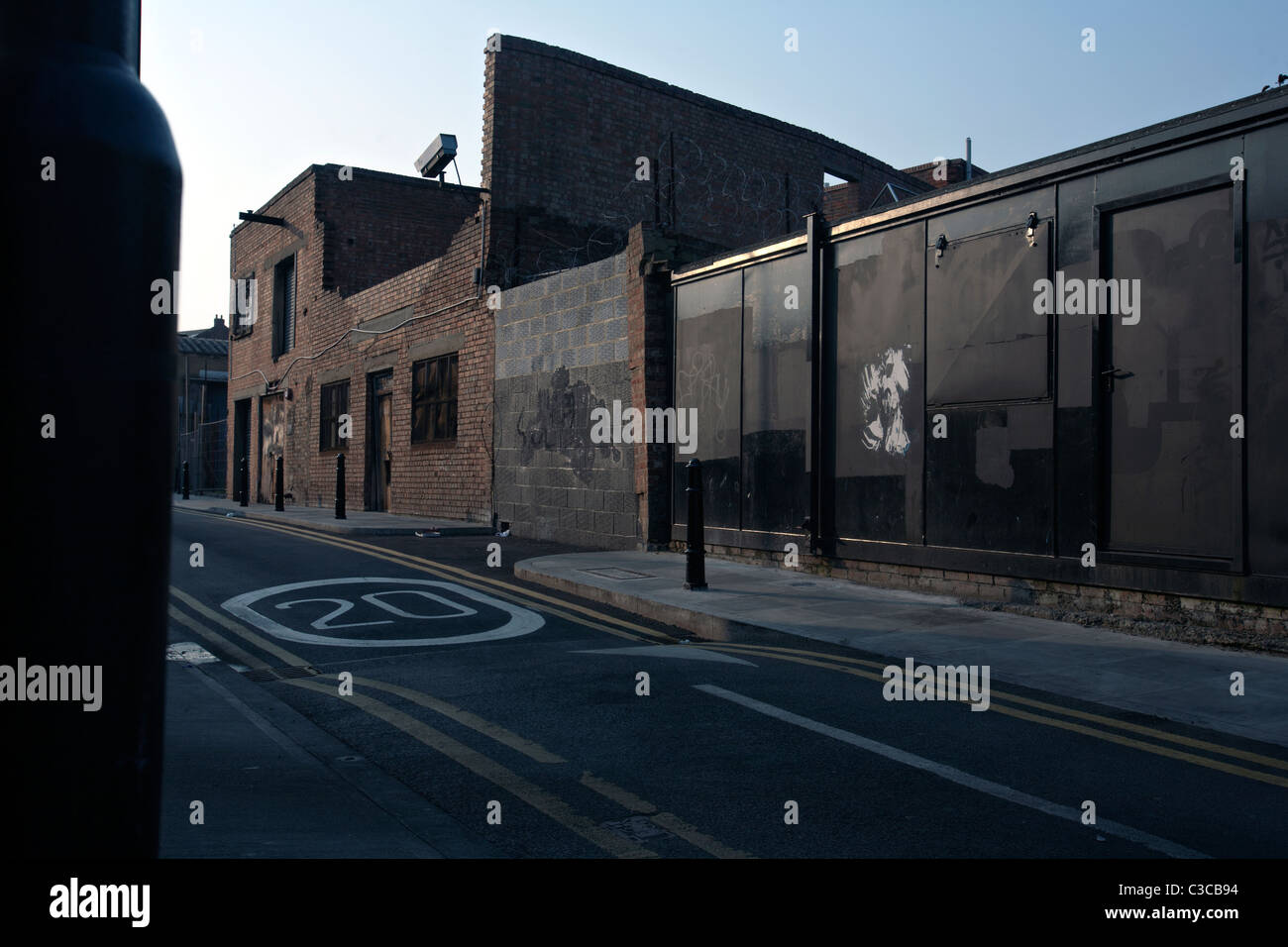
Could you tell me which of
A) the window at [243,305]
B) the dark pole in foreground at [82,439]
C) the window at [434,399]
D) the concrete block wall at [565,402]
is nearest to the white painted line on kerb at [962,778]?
the dark pole in foreground at [82,439]

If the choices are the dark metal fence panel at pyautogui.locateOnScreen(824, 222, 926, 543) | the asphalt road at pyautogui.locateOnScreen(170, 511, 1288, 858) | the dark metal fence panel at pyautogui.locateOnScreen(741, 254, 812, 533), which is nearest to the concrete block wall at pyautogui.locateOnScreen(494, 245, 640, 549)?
the dark metal fence panel at pyautogui.locateOnScreen(741, 254, 812, 533)

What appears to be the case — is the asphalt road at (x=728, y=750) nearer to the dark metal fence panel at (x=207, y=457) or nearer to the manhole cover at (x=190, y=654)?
the manhole cover at (x=190, y=654)

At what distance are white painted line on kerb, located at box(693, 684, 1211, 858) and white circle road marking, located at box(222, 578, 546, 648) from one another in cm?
235

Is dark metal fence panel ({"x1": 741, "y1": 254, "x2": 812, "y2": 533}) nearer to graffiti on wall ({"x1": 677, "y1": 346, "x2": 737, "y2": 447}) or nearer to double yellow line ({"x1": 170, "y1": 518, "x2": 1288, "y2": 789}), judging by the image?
graffiti on wall ({"x1": 677, "y1": 346, "x2": 737, "y2": 447})

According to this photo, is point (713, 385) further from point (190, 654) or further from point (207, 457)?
point (207, 457)

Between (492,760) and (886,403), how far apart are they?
6.33 metres

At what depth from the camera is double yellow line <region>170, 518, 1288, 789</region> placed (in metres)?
4.31

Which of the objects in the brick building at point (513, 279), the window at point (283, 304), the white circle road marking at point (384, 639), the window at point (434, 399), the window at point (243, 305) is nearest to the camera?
the white circle road marking at point (384, 639)

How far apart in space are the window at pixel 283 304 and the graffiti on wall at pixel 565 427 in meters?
13.7

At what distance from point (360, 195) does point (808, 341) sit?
1784 centimetres

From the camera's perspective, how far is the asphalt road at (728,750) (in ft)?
11.3

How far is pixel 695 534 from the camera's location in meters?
8.88

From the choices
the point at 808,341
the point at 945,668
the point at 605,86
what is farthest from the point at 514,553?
the point at 605,86

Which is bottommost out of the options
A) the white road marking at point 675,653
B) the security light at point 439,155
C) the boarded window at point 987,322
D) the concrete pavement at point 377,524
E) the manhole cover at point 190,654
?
the manhole cover at point 190,654
